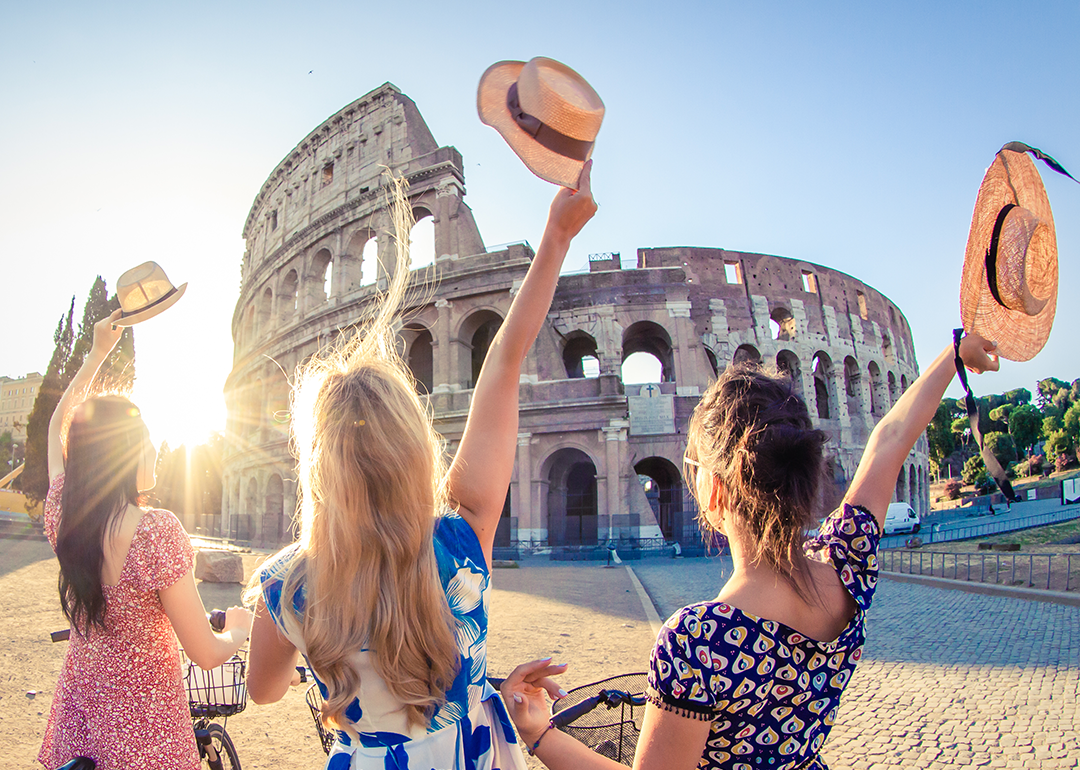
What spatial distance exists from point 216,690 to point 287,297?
2707 centimetres

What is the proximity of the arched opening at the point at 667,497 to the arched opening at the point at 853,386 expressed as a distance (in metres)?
9.96

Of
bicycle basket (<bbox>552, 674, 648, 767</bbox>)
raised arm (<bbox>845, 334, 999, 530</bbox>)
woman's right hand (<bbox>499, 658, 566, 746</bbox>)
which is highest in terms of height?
raised arm (<bbox>845, 334, 999, 530</bbox>)

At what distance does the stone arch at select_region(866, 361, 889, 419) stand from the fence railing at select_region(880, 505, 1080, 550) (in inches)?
281

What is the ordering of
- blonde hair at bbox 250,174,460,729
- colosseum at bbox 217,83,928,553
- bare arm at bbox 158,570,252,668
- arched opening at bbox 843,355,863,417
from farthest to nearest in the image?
1. arched opening at bbox 843,355,863,417
2. colosseum at bbox 217,83,928,553
3. bare arm at bbox 158,570,252,668
4. blonde hair at bbox 250,174,460,729

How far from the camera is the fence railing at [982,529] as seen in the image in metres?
20.5

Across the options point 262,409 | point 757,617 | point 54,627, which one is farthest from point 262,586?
point 262,409

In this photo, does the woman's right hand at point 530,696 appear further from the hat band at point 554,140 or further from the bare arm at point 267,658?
the hat band at point 554,140

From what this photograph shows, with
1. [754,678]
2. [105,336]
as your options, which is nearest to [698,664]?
[754,678]

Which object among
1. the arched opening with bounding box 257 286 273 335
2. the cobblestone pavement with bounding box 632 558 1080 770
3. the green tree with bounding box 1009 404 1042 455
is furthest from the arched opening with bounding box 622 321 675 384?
the green tree with bounding box 1009 404 1042 455

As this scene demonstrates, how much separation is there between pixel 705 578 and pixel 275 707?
10276mm

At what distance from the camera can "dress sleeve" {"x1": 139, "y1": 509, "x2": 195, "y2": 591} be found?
1.78 m

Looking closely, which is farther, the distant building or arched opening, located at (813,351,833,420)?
the distant building

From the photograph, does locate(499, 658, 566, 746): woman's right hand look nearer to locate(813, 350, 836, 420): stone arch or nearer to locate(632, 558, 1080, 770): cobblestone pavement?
locate(632, 558, 1080, 770): cobblestone pavement

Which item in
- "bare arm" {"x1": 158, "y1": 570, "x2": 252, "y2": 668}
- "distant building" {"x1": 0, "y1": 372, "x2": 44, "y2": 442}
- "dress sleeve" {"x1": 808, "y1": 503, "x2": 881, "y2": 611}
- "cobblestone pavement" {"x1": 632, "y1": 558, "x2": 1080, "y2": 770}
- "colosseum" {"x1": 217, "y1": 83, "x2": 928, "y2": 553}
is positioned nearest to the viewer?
"dress sleeve" {"x1": 808, "y1": 503, "x2": 881, "y2": 611}
